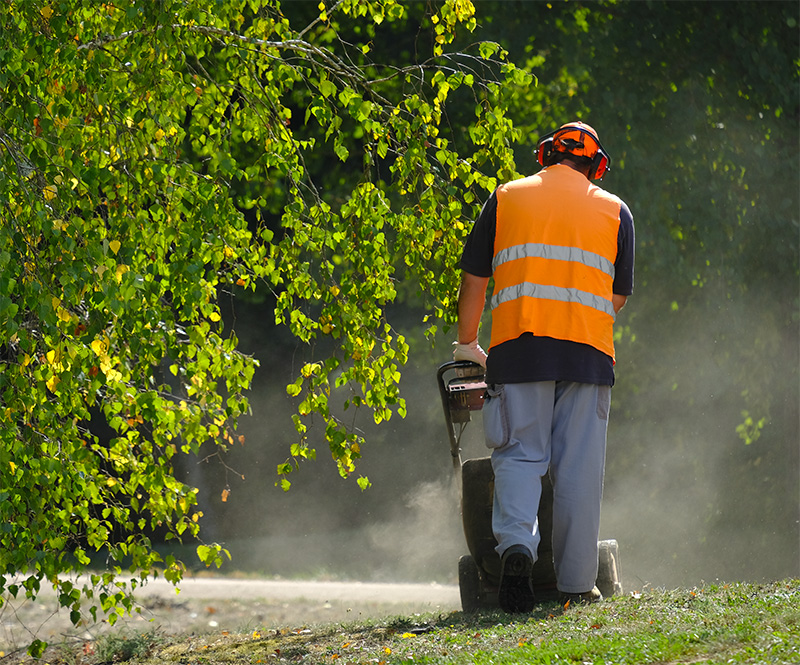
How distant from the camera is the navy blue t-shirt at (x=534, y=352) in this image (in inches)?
155

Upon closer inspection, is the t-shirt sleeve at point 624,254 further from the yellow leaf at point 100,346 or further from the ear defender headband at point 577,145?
the yellow leaf at point 100,346

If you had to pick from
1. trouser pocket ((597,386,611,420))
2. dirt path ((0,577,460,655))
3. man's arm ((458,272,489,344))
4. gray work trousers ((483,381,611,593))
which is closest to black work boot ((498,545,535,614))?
gray work trousers ((483,381,611,593))

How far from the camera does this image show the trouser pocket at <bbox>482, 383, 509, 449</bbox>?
398cm

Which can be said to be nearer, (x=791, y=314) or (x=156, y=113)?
(x=156, y=113)

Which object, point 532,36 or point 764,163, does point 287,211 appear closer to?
point 532,36

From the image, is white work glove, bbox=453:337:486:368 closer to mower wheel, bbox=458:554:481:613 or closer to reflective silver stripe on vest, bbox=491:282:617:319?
reflective silver stripe on vest, bbox=491:282:617:319

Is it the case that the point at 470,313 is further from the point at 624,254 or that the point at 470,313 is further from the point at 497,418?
the point at 624,254

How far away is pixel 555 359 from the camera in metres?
3.93

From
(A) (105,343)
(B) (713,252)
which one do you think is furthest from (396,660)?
(B) (713,252)

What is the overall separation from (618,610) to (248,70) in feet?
8.02

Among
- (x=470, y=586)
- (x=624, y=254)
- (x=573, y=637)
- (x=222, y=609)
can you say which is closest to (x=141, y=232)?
(x=573, y=637)

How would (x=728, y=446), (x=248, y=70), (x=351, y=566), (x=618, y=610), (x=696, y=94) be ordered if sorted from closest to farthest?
1. (x=618, y=610)
2. (x=248, y=70)
3. (x=696, y=94)
4. (x=351, y=566)
5. (x=728, y=446)

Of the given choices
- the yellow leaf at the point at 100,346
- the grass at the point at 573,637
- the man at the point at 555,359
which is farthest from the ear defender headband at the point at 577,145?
the yellow leaf at the point at 100,346

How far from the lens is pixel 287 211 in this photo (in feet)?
12.9
